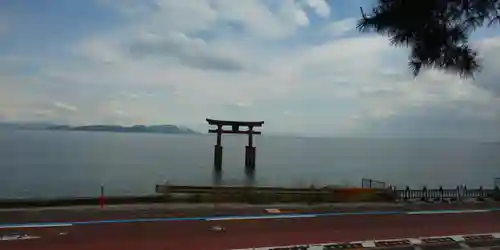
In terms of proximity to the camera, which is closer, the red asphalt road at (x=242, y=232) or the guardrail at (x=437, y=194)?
the red asphalt road at (x=242, y=232)

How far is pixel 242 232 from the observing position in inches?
456

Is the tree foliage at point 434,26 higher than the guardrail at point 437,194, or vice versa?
the tree foliage at point 434,26

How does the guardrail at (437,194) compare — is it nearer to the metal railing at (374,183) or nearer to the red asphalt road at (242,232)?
the metal railing at (374,183)

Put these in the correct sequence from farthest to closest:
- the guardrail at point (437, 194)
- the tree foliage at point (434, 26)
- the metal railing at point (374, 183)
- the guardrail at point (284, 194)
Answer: the metal railing at point (374, 183) < the guardrail at point (437, 194) < the guardrail at point (284, 194) < the tree foliage at point (434, 26)

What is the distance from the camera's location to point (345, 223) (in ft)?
43.6

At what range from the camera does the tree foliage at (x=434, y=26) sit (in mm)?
5508

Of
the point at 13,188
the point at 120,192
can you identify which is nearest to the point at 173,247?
the point at 120,192

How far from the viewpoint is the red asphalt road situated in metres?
10.1

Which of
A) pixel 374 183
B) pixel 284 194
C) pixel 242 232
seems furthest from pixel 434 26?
pixel 374 183

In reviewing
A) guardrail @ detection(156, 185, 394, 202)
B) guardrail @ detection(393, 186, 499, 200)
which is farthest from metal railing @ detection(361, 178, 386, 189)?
guardrail @ detection(156, 185, 394, 202)

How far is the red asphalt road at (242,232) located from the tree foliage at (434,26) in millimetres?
5670

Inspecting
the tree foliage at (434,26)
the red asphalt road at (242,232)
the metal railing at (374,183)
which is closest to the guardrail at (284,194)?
the red asphalt road at (242,232)

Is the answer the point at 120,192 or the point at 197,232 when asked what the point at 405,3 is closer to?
the point at 197,232

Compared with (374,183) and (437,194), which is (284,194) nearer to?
(437,194)
